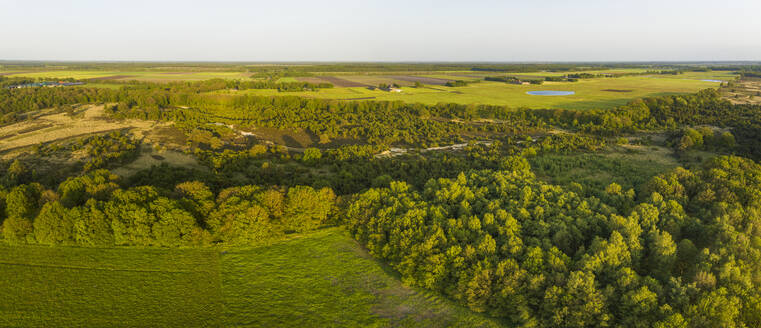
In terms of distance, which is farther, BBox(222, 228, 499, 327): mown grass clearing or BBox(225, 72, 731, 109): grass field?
BBox(225, 72, 731, 109): grass field

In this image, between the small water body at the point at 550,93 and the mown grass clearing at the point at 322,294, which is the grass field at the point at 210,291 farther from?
the small water body at the point at 550,93

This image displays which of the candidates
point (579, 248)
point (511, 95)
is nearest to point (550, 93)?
point (511, 95)

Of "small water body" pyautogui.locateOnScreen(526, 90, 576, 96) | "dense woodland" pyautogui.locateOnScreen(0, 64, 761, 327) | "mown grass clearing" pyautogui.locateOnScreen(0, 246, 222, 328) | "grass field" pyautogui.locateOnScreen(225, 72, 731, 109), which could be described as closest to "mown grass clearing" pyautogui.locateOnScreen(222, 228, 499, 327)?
"dense woodland" pyautogui.locateOnScreen(0, 64, 761, 327)

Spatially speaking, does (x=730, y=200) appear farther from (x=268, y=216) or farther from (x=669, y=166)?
(x=268, y=216)

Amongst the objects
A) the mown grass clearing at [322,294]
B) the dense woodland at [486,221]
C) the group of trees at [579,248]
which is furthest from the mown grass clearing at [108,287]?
the group of trees at [579,248]

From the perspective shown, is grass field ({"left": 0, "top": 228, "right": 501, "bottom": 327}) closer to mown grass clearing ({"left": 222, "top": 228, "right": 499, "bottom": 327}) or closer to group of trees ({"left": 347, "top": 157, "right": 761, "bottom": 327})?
mown grass clearing ({"left": 222, "top": 228, "right": 499, "bottom": 327})

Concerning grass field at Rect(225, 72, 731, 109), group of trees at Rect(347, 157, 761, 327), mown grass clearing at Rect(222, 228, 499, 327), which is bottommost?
mown grass clearing at Rect(222, 228, 499, 327)
